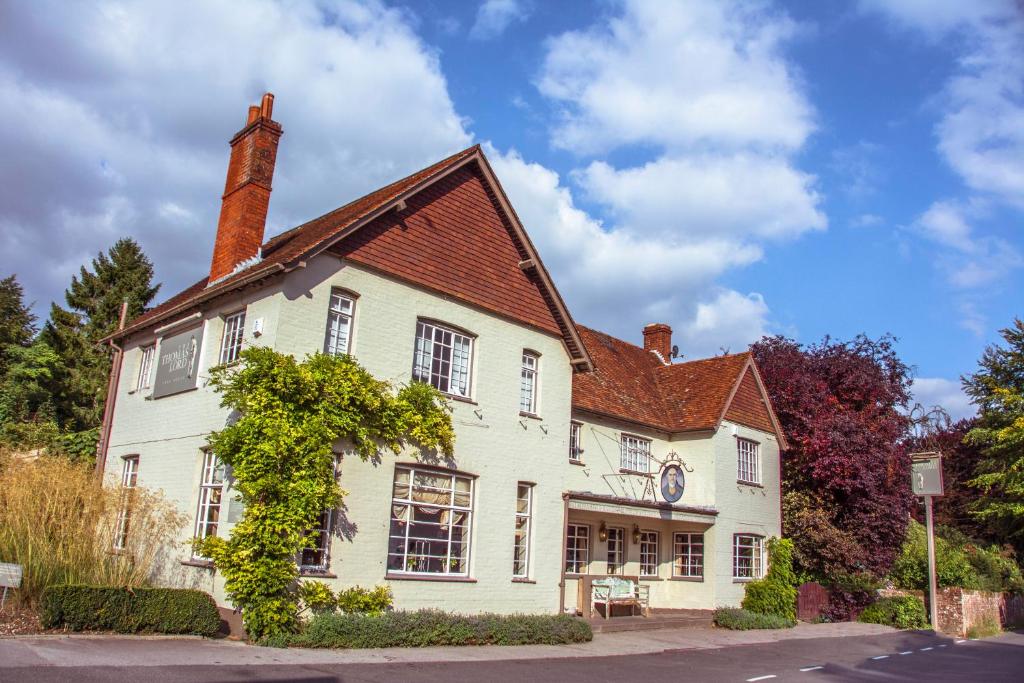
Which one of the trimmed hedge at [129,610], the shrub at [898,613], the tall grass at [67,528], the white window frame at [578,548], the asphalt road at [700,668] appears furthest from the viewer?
the shrub at [898,613]

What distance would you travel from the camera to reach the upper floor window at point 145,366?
18719mm

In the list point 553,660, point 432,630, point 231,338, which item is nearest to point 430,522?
point 432,630

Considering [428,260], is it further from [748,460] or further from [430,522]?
[748,460]

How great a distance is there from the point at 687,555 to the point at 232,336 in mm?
15410

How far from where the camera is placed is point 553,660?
46.2 feet

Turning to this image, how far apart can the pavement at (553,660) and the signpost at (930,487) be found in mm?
3169

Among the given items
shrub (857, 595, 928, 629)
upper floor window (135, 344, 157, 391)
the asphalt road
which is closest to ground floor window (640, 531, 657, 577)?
the asphalt road

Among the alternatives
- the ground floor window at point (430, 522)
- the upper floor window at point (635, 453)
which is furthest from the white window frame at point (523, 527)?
the upper floor window at point (635, 453)

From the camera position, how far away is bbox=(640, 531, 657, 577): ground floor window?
2414 cm

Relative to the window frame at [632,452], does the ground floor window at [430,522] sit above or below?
below

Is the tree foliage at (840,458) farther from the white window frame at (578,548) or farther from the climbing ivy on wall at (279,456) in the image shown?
the climbing ivy on wall at (279,456)

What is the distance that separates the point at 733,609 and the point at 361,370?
570 inches

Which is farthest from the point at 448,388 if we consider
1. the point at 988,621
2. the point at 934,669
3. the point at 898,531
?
the point at 988,621

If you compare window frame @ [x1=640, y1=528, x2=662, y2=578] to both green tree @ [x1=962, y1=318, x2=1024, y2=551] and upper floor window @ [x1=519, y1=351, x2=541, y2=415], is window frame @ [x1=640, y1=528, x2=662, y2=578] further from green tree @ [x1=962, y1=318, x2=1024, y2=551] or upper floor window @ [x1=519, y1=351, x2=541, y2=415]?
green tree @ [x1=962, y1=318, x2=1024, y2=551]
